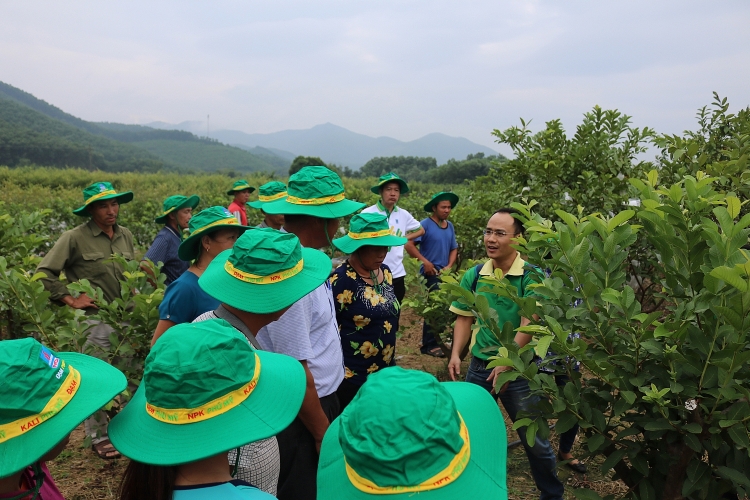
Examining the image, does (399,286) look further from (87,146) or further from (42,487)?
(87,146)

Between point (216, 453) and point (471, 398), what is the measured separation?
2.20ft

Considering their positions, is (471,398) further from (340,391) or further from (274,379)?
(340,391)

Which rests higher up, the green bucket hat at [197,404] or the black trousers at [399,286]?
the green bucket hat at [197,404]

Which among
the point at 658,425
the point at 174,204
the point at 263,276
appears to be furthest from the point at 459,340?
the point at 174,204

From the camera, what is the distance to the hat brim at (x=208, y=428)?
3.90 feet

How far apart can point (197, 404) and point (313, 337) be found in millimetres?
950

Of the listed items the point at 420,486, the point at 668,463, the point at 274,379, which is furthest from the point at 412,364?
the point at 420,486

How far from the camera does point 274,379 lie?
54.8 inches

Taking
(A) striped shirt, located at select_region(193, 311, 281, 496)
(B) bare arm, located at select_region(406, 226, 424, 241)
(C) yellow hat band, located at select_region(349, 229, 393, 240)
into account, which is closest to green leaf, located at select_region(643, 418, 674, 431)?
(A) striped shirt, located at select_region(193, 311, 281, 496)

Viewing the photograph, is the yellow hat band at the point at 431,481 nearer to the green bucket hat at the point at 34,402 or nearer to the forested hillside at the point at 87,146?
the green bucket hat at the point at 34,402

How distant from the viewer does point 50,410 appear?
4.07 feet

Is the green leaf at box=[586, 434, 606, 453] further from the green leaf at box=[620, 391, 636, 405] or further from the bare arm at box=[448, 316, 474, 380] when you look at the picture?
the bare arm at box=[448, 316, 474, 380]

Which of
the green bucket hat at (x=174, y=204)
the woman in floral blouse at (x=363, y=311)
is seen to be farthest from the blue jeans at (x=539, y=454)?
the green bucket hat at (x=174, y=204)

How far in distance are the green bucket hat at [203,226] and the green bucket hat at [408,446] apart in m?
1.95
